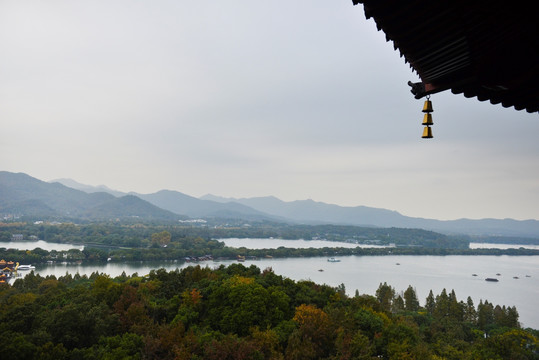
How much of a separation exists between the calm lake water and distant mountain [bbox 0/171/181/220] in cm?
7290

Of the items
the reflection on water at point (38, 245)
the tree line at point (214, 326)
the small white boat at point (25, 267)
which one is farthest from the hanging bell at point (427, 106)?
the reflection on water at point (38, 245)

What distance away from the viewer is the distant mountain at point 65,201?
318ft

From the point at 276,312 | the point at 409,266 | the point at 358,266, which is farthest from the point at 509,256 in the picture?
the point at 276,312

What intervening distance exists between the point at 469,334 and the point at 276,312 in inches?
335

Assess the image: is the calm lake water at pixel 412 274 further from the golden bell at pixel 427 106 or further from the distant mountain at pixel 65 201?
the distant mountain at pixel 65 201

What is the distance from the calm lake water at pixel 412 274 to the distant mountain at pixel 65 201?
72.9m

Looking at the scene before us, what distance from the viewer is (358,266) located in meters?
35.5

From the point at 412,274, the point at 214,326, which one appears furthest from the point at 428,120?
the point at 412,274

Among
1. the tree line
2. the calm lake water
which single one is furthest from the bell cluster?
the calm lake water

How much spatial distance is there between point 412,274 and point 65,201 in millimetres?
110609

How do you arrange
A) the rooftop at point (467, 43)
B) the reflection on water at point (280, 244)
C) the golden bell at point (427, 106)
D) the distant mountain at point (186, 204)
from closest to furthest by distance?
the rooftop at point (467, 43)
the golden bell at point (427, 106)
the reflection on water at point (280, 244)
the distant mountain at point (186, 204)

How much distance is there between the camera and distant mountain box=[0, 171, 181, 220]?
96875mm

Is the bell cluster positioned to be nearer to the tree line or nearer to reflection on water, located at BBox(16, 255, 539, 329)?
the tree line

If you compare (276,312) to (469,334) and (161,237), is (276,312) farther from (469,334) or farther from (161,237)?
(161,237)
